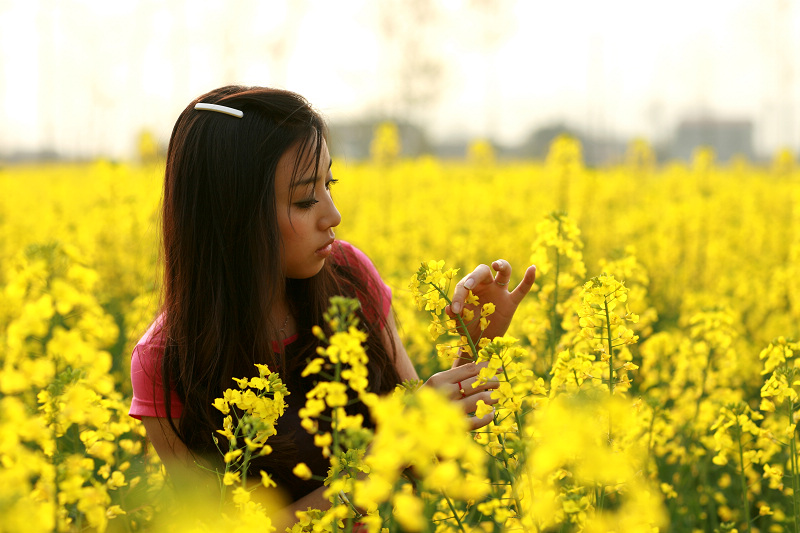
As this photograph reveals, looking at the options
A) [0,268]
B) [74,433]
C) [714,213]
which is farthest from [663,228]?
[0,268]

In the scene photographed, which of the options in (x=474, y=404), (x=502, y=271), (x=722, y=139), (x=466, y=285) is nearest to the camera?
(x=474, y=404)


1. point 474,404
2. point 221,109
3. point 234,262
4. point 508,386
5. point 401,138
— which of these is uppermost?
point 221,109

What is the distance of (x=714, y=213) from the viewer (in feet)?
22.6

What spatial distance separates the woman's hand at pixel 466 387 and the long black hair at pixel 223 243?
58 cm

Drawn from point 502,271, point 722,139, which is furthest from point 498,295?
point 722,139

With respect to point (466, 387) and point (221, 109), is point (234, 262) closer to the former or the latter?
point (221, 109)

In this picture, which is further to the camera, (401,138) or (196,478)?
(401,138)

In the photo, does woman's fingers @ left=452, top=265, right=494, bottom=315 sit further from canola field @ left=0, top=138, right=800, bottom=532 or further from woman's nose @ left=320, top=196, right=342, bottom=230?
woman's nose @ left=320, top=196, right=342, bottom=230

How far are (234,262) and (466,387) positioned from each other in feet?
2.61

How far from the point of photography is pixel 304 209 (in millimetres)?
1923

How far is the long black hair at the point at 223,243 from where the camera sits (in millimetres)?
1916

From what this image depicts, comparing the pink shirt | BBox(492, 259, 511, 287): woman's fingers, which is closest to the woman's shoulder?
the pink shirt

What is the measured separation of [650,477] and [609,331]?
1.15 meters

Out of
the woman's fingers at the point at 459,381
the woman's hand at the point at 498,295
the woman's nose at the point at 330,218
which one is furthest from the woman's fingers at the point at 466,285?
the woman's nose at the point at 330,218
